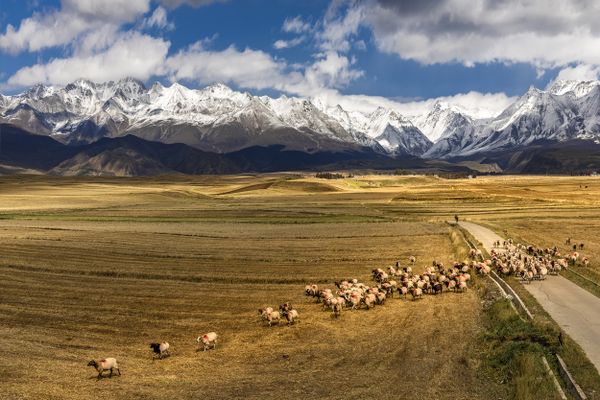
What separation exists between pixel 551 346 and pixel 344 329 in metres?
10.4

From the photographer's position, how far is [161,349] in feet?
83.0

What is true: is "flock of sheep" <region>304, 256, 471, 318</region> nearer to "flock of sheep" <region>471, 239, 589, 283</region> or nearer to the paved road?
"flock of sheep" <region>471, 239, 589, 283</region>

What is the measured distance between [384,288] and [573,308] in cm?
1161

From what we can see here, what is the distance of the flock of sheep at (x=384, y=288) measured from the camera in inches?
1364

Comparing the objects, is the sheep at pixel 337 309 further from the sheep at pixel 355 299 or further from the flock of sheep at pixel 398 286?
the sheep at pixel 355 299

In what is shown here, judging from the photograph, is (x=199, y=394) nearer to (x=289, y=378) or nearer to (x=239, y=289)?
(x=289, y=378)

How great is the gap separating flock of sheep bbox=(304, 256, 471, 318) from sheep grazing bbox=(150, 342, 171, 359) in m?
11.0

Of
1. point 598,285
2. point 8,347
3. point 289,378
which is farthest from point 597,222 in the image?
point 8,347

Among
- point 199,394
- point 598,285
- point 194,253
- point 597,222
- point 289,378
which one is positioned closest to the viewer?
point 199,394

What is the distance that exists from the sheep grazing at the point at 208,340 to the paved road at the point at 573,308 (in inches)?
640

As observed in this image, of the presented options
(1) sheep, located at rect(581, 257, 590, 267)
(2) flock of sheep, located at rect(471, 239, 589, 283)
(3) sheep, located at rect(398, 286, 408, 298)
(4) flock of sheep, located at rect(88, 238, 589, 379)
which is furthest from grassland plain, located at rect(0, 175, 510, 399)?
(1) sheep, located at rect(581, 257, 590, 267)

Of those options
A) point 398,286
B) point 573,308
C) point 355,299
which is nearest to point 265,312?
point 355,299

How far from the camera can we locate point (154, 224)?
92.5 m

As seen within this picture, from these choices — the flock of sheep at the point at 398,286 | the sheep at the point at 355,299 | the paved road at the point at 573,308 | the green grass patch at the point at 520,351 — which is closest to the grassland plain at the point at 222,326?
the green grass patch at the point at 520,351
